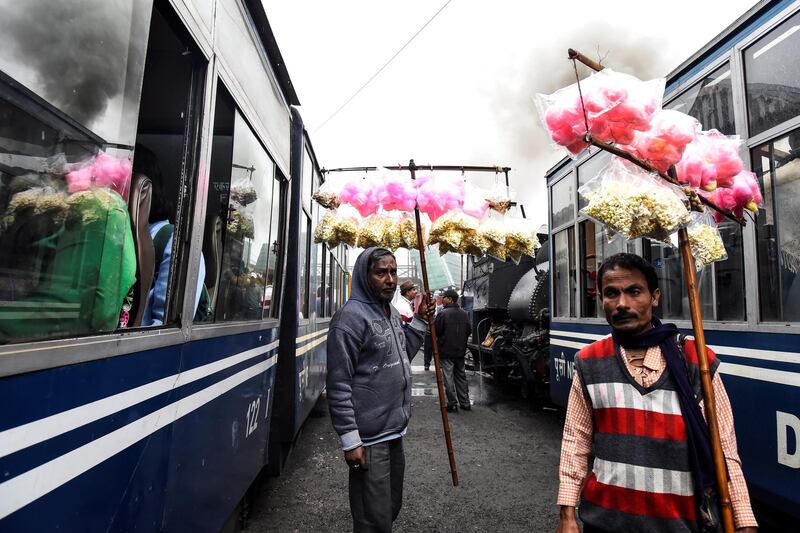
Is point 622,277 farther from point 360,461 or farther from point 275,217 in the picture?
point 275,217

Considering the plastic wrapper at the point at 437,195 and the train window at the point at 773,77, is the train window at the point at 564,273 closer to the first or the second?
the plastic wrapper at the point at 437,195

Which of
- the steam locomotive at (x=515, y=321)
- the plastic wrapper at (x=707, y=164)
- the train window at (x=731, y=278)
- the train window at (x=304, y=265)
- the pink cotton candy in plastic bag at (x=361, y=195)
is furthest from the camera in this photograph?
the steam locomotive at (x=515, y=321)

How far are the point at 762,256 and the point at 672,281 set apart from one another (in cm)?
105

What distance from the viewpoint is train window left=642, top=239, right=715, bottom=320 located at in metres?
3.55

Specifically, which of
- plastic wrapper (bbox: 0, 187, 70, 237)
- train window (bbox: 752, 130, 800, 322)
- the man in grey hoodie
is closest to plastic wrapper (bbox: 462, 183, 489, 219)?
the man in grey hoodie

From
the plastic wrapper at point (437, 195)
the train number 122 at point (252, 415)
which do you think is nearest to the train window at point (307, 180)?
the plastic wrapper at point (437, 195)

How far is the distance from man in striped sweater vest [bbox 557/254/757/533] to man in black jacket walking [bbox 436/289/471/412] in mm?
6501

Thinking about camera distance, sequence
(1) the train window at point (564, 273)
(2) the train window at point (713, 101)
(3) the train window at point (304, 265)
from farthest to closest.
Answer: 1. (1) the train window at point (564, 273)
2. (3) the train window at point (304, 265)
3. (2) the train window at point (713, 101)

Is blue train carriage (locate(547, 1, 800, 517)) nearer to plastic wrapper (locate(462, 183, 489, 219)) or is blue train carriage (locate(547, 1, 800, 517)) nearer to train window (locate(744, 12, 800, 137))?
train window (locate(744, 12, 800, 137))

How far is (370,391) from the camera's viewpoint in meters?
2.69

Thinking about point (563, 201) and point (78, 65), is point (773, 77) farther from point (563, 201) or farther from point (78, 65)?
point (563, 201)

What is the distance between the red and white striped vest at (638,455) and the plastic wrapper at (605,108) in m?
0.83

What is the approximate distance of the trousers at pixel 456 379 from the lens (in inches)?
330

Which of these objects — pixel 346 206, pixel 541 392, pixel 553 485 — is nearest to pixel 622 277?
pixel 346 206
